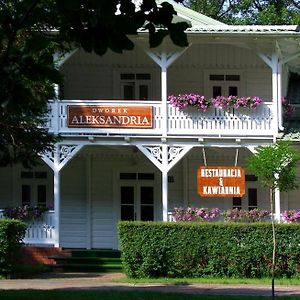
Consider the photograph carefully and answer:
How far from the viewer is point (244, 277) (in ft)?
53.5

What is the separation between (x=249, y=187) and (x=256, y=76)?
12.5 feet

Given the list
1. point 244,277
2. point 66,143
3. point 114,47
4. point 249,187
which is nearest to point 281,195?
point 249,187

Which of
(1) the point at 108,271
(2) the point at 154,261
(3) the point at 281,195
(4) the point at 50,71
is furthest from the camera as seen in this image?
(3) the point at 281,195

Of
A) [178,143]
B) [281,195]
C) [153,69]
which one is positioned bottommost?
[281,195]

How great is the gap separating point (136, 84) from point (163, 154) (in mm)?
3863

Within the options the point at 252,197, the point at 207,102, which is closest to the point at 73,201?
the point at 207,102

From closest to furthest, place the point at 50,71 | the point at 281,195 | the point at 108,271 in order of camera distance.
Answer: the point at 50,71 → the point at 108,271 → the point at 281,195

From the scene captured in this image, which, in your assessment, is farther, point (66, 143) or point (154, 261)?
point (66, 143)

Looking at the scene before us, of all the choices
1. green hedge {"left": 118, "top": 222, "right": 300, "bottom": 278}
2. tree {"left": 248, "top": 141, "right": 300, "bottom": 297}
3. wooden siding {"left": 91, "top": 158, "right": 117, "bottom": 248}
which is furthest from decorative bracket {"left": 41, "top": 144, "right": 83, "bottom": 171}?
tree {"left": 248, "top": 141, "right": 300, "bottom": 297}

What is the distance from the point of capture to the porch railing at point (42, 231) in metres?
19.3

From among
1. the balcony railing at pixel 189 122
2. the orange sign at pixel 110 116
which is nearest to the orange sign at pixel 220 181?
the balcony railing at pixel 189 122

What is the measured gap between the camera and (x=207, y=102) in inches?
763

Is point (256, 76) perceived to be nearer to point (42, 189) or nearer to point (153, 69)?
point (153, 69)

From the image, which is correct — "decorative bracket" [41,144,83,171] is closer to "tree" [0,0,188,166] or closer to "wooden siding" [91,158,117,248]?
"wooden siding" [91,158,117,248]
